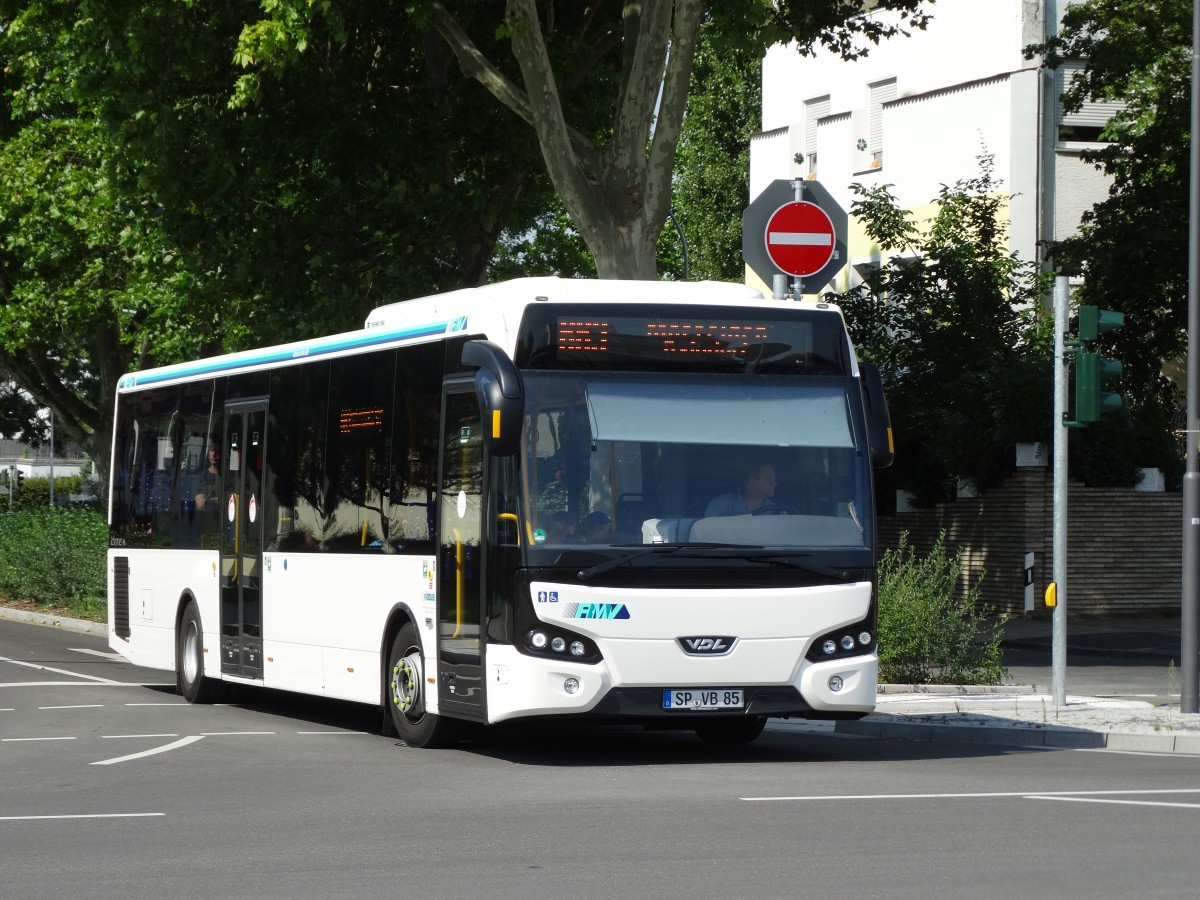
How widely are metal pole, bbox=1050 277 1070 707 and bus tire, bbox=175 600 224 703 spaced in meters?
7.48

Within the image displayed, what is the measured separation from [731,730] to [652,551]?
243 cm

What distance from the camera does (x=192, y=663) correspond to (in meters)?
18.3

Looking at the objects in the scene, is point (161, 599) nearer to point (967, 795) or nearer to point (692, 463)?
point (692, 463)

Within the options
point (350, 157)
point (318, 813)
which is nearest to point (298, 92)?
point (350, 157)

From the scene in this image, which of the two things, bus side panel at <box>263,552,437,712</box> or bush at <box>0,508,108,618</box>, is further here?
bush at <box>0,508,108,618</box>

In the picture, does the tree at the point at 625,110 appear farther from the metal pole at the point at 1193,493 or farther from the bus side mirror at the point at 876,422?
the bus side mirror at the point at 876,422

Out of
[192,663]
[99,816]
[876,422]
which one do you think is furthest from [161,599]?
[99,816]

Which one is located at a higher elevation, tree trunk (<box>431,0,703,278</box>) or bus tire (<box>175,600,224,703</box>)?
tree trunk (<box>431,0,703,278</box>)

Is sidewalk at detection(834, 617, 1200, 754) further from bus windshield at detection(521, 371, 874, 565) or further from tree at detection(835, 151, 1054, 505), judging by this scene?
tree at detection(835, 151, 1054, 505)

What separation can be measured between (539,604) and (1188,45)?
22.5 m

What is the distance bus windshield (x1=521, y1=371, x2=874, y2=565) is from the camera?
12.3 metres

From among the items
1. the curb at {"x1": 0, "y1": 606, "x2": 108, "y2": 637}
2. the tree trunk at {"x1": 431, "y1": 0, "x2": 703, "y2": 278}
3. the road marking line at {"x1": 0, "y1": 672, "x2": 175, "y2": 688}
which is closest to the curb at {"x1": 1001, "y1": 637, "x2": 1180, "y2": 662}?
the tree trunk at {"x1": 431, "y1": 0, "x2": 703, "y2": 278}

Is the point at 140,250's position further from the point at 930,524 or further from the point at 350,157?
the point at 930,524

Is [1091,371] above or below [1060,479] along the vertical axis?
above
